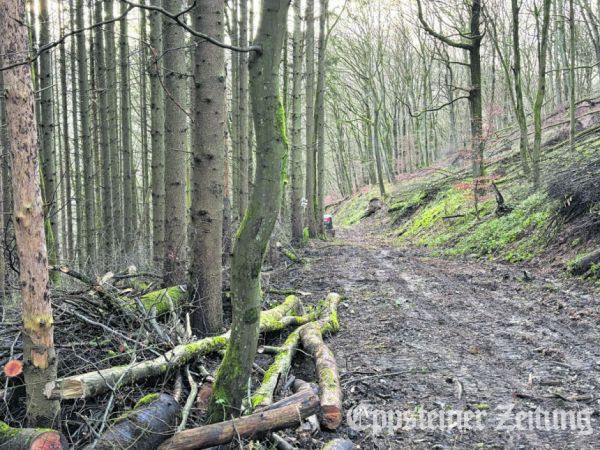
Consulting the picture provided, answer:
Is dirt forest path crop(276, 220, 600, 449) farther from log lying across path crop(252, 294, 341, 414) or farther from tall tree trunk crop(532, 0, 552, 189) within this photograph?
tall tree trunk crop(532, 0, 552, 189)

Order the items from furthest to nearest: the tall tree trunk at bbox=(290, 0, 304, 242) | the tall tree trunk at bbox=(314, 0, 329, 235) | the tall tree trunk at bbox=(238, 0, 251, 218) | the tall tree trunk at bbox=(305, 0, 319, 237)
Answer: the tall tree trunk at bbox=(314, 0, 329, 235), the tall tree trunk at bbox=(305, 0, 319, 237), the tall tree trunk at bbox=(290, 0, 304, 242), the tall tree trunk at bbox=(238, 0, 251, 218)

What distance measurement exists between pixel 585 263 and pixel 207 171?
6.38 meters

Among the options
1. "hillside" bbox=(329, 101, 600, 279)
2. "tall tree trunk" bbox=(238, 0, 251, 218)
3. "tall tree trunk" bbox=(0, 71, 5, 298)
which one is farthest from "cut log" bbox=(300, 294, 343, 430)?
"tall tree trunk" bbox=(238, 0, 251, 218)

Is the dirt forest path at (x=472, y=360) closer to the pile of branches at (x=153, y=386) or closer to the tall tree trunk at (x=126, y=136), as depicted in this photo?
the pile of branches at (x=153, y=386)

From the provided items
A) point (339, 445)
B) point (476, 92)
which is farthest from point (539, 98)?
point (339, 445)

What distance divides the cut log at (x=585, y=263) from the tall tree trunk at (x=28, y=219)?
7.89 meters

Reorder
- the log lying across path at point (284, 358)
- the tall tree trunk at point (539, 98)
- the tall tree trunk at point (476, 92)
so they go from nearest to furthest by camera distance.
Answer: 1. the log lying across path at point (284, 358)
2. the tall tree trunk at point (539, 98)
3. the tall tree trunk at point (476, 92)

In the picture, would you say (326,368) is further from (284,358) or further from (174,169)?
(174,169)

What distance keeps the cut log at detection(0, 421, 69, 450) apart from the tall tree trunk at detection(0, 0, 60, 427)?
9.4 inches

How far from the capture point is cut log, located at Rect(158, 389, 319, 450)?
3.35 meters

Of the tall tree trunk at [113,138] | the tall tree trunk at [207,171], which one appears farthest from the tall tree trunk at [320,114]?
the tall tree trunk at [207,171]

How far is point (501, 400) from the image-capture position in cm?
421

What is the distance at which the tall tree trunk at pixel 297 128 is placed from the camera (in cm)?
1527

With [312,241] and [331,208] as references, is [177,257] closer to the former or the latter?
[312,241]
